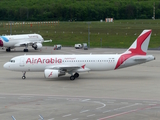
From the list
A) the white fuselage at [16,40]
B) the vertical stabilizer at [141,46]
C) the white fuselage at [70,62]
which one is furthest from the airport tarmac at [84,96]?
the white fuselage at [16,40]

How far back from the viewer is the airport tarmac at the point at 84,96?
36.1 metres

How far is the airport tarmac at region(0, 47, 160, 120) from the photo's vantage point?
36.1 metres

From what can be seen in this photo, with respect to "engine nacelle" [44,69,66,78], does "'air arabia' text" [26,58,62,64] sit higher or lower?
higher

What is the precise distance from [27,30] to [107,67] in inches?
3810

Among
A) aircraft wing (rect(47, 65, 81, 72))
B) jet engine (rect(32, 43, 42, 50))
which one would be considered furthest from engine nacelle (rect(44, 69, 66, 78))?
jet engine (rect(32, 43, 42, 50))

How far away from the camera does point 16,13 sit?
196m

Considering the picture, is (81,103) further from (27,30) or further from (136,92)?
(27,30)

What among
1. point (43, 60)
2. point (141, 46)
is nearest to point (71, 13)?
point (141, 46)

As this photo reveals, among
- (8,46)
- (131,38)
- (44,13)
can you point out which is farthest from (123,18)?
(8,46)

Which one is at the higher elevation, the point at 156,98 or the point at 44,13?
the point at 44,13

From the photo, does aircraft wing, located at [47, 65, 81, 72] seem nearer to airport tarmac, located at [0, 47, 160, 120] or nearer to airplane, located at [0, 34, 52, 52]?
airport tarmac, located at [0, 47, 160, 120]

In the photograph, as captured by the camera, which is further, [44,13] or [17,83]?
[44,13]

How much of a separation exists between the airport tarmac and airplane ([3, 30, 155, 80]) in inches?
69.0

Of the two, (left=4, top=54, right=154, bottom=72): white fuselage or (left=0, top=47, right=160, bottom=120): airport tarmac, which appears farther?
(left=4, top=54, right=154, bottom=72): white fuselage
